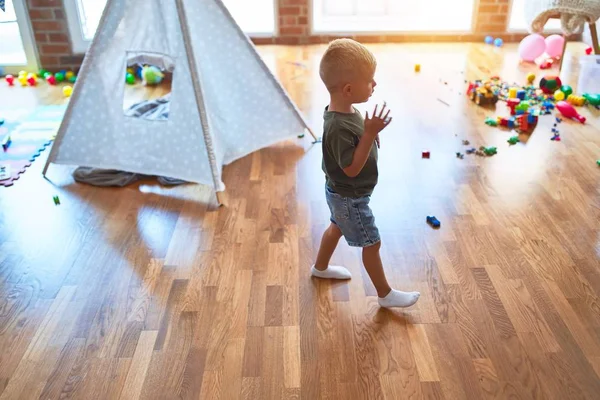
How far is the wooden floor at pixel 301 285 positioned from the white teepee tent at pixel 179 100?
0.13m

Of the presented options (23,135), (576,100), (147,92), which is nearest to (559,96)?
(576,100)

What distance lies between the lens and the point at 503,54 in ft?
14.9

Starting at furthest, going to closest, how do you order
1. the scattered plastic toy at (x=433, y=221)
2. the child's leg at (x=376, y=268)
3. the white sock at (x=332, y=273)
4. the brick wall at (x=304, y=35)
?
the brick wall at (x=304, y=35) → the scattered plastic toy at (x=433, y=221) → the white sock at (x=332, y=273) → the child's leg at (x=376, y=268)

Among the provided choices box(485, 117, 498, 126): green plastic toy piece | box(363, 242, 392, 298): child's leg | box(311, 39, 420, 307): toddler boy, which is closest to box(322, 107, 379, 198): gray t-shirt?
box(311, 39, 420, 307): toddler boy

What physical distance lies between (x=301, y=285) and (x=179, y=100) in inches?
39.8

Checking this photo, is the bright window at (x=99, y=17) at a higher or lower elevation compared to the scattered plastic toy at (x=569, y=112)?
higher

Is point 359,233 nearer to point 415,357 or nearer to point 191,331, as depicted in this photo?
point 415,357

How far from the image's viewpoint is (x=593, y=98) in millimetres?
3418

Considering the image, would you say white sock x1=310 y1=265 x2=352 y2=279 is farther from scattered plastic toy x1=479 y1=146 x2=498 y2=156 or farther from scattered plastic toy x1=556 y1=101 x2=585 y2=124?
scattered plastic toy x1=556 y1=101 x2=585 y2=124

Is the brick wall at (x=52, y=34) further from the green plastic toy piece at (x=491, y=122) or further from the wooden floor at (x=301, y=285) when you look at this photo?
the green plastic toy piece at (x=491, y=122)

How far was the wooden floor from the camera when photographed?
5.27ft

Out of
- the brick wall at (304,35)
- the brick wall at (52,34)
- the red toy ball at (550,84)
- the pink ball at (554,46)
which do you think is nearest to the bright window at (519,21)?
the brick wall at (304,35)

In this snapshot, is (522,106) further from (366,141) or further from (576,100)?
(366,141)

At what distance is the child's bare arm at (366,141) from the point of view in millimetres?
1453
